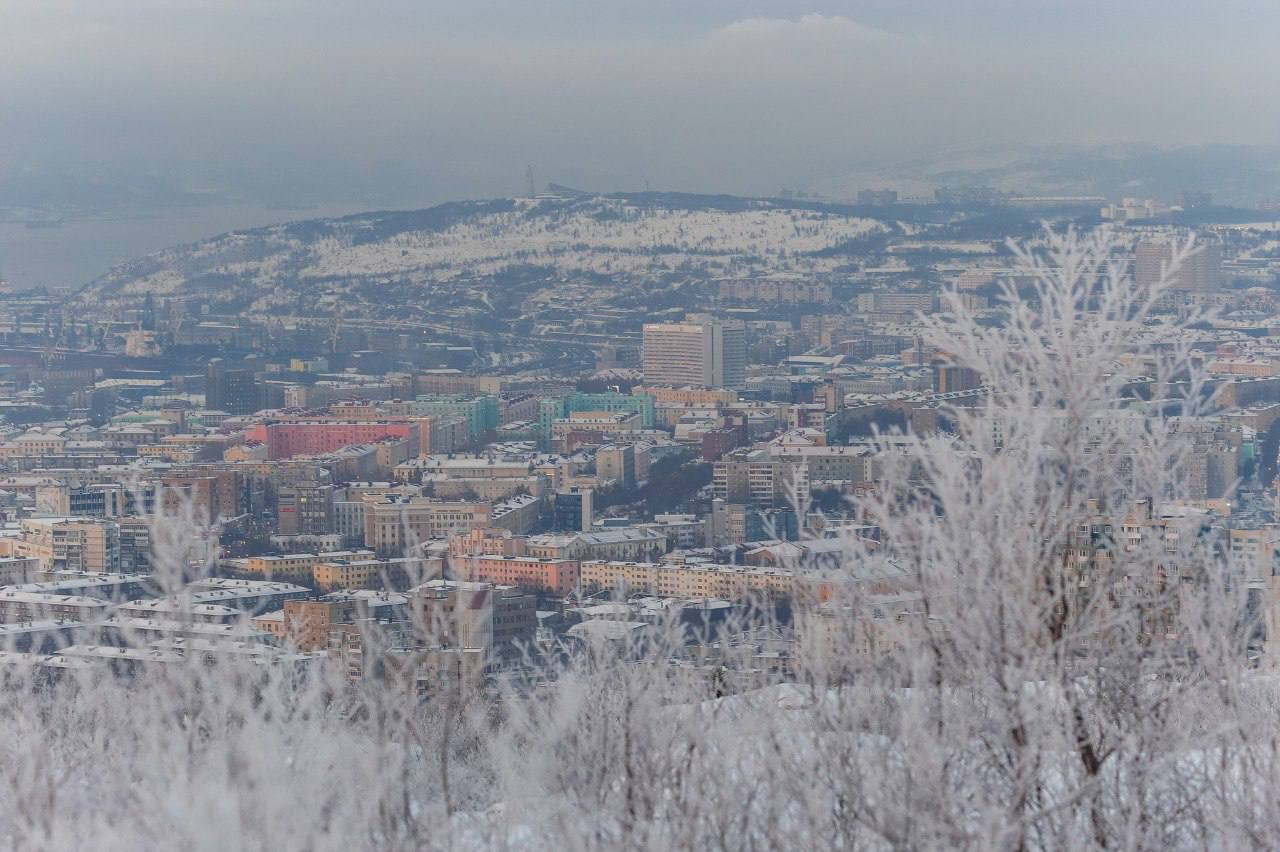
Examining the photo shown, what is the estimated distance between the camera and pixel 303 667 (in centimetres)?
740

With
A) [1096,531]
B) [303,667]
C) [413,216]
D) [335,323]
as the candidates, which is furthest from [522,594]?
[413,216]

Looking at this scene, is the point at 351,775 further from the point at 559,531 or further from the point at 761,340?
the point at 761,340

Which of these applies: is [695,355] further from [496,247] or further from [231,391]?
[496,247]

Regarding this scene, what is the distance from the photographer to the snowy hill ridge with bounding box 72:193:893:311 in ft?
114

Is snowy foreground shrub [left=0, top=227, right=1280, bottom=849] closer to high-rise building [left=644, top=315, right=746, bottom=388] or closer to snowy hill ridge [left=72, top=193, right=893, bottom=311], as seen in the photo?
high-rise building [left=644, top=315, right=746, bottom=388]

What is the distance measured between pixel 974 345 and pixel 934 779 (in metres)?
0.69

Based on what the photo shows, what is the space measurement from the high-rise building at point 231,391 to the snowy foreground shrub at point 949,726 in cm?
2159

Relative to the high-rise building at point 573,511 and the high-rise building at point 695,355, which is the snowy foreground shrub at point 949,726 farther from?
the high-rise building at point 695,355

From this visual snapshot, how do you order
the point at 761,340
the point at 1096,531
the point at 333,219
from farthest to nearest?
the point at 333,219, the point at 761,340, the point at 1096,531

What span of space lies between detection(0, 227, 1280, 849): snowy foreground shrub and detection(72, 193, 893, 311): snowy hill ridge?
30.2 metres

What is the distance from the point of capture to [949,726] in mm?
3320

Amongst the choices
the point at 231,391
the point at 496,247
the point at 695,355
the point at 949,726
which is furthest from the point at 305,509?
the point at 496,247

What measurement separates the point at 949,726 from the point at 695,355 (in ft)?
79.1

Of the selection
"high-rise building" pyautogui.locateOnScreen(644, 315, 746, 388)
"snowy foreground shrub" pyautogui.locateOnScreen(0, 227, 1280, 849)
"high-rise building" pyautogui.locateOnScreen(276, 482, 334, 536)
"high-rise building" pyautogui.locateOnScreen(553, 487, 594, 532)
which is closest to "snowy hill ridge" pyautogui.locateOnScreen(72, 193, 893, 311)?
"high-rise building" pyautogui.locateOnScreen(644, 315, 746, 388)
